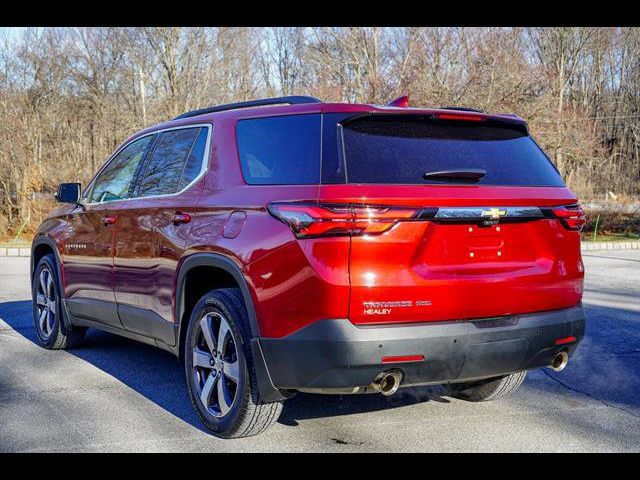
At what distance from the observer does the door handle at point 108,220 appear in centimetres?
543

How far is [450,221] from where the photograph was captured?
142 inches

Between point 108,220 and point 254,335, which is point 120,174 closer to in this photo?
point 108,220

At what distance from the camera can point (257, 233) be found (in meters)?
3.74

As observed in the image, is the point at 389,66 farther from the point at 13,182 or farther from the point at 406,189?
the point at 406,189

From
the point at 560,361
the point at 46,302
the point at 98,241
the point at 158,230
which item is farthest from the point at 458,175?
the point at 46,302

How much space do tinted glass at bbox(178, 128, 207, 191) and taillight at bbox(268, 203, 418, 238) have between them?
1.31 m

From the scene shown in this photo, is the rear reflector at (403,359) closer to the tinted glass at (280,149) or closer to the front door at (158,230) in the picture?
the tinted glass at (280,149)

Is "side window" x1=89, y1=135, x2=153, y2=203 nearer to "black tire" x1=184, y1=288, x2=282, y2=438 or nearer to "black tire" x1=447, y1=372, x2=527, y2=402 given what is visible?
"black tire" x1=184, y1=288, x2=282, y2=438

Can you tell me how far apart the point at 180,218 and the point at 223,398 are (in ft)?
3.71

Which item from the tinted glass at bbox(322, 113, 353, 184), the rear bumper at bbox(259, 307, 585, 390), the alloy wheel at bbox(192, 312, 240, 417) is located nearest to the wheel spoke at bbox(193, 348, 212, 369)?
the alloy wheel at bbox(192, 312, 240, 417)

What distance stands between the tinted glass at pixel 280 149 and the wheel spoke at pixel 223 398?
3.80 feet

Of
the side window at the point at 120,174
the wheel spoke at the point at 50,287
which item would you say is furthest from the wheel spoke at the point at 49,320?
the side window at the point at 120,174

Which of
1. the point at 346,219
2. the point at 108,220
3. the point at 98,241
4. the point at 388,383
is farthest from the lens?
the point at 98,241
